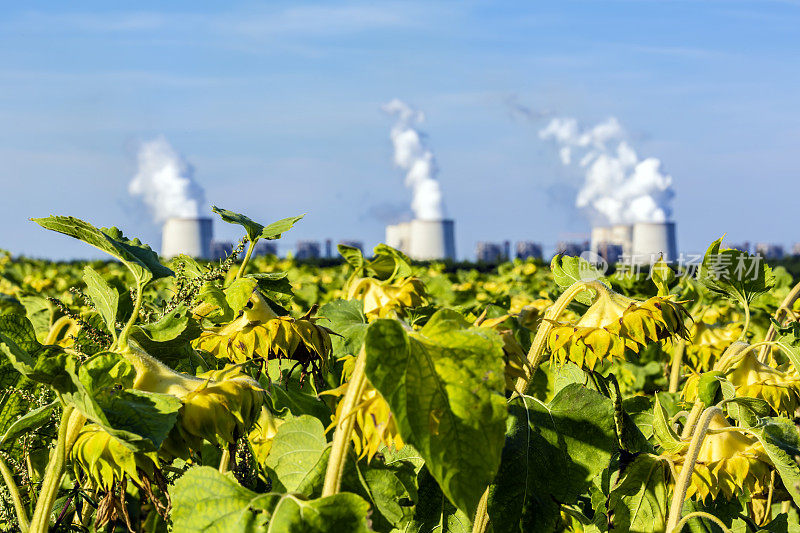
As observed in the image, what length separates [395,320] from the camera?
0.83m

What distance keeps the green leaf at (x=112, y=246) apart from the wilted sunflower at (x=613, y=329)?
0.64m

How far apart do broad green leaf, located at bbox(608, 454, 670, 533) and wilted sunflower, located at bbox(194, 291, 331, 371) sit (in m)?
0.59

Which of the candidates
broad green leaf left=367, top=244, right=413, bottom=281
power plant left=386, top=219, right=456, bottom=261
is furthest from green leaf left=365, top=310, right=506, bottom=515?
power plant left=386, top=219, right=456, bottom=261

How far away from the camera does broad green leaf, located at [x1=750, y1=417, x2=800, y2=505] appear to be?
1.34 m

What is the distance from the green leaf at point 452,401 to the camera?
0.82m

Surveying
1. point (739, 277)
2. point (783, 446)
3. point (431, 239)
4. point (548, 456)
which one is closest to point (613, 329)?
point (548, 456)

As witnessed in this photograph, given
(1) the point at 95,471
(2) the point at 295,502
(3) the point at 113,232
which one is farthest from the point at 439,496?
(3) the point at 113,232

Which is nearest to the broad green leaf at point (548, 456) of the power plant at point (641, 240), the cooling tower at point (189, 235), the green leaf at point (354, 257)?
the green leaf at point (354, 257)

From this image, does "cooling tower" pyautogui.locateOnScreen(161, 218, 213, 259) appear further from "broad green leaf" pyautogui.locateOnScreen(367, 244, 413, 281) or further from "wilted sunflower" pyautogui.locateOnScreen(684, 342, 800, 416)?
"wilted sunflower" pyautogui.locateOnScreen(684, 342, 800, 416)

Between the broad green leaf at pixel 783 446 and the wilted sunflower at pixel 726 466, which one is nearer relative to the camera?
the broad green leaf at pixel 783 446

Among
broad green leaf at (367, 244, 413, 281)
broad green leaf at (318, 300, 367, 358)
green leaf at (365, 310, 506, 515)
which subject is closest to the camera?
green leaf at (365, 310, 506, 515)

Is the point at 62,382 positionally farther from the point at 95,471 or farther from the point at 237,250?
the point at 237,250

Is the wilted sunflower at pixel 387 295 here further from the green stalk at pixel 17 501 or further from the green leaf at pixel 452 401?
the green leaf at pixel 452 401

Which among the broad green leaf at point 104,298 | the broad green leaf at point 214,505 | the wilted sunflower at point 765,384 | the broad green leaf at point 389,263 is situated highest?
the broad green leaf at point 104,298
